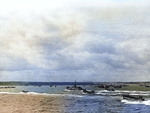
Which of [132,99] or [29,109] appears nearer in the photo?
[29,109]

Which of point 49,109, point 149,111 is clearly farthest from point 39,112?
point 149,111

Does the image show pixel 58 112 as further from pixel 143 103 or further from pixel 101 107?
pixel 143 103

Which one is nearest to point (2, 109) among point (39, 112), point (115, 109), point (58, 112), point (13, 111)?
point (13, 111)

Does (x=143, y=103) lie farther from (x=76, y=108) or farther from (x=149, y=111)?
(x=76, y=108)

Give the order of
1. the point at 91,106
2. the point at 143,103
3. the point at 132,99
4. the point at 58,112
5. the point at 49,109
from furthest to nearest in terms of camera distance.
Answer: the point at 132,99, the point at 143,103, the point at 91,106, the point at 49,109, the point at 58,112

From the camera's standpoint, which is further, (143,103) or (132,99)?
(132,99)

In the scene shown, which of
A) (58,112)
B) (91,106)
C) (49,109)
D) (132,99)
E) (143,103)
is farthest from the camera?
(132,99)

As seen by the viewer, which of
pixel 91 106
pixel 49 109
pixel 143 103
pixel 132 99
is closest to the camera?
pixel 49 109
